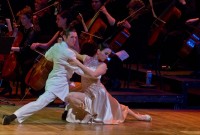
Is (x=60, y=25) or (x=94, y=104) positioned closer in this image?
(x=94, y=104)

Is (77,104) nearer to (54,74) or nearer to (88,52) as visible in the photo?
(54,74)

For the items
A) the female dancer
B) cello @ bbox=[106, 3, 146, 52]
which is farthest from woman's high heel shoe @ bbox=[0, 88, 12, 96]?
the female dancer

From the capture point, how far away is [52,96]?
8336 mm

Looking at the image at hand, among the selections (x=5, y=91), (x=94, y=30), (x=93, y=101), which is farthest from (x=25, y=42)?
(x=93, y=101)

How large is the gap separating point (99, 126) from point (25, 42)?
239 cm

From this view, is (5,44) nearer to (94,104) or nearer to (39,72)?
(39,72)

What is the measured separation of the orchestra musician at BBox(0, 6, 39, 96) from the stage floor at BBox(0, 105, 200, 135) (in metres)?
1.00

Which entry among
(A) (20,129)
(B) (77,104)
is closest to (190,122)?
(B) (77,104)

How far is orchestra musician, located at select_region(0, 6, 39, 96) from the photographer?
10188 millimetres

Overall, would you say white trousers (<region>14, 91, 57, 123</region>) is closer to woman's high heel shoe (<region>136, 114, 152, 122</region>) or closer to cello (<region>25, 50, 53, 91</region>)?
cello (<region>25, 50, 53, 91</region>)

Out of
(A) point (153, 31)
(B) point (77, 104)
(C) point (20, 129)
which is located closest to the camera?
(C) point (20, 129)

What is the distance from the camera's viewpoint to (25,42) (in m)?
A: 10.2

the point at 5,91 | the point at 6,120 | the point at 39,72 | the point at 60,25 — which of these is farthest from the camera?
the point at 5,91

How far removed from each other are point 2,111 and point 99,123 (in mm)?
1424
